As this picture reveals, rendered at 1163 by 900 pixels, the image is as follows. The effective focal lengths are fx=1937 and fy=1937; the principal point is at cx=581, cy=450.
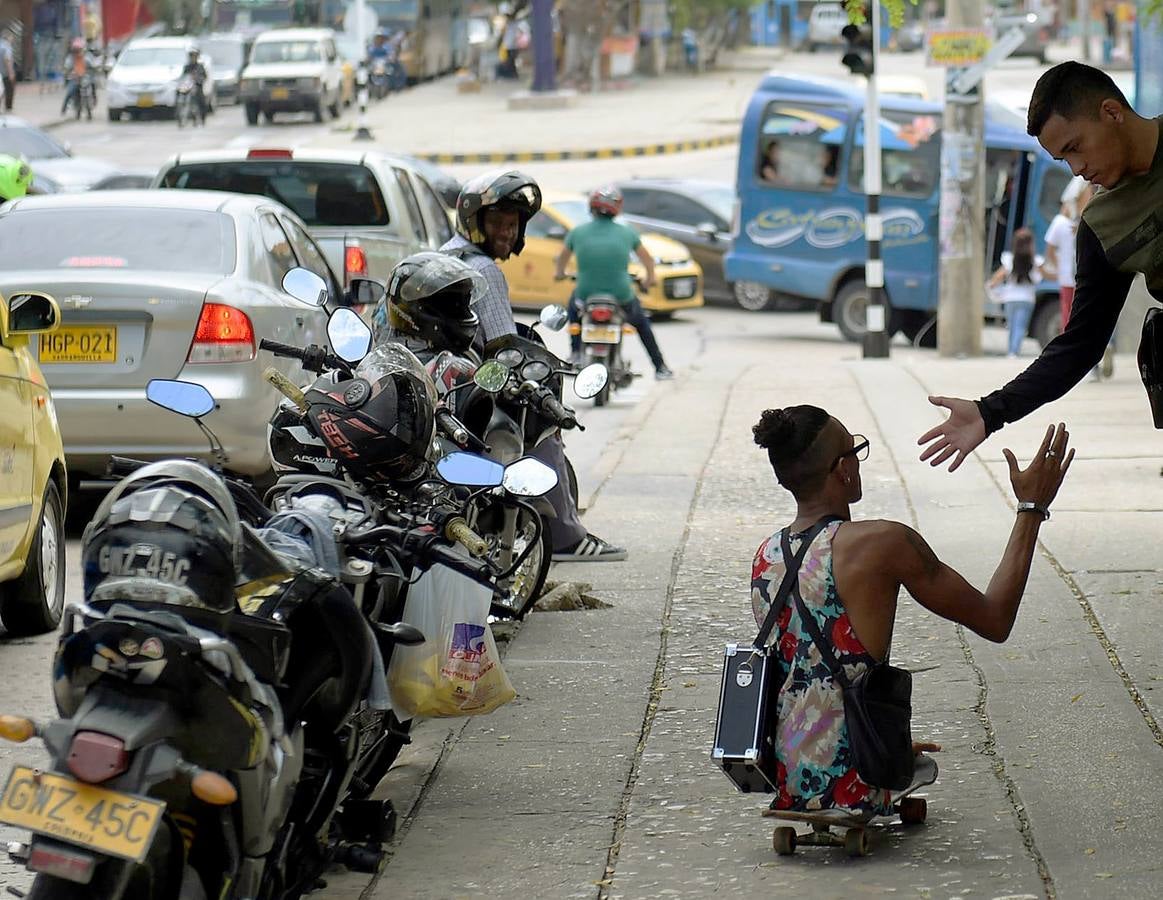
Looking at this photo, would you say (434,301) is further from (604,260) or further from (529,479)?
(604,260)

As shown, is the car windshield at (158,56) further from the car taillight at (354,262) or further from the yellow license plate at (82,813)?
the yellow license plate at (82,813)

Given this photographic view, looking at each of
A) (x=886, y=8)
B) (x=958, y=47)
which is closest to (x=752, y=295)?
(x=958, y=47)

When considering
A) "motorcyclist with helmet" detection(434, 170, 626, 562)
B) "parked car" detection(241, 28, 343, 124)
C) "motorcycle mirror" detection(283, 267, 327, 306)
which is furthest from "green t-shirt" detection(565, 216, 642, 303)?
"parked car" detection(241, 28, 343, 124)

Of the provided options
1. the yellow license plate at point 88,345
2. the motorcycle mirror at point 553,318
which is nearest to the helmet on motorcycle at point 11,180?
the yellow license plate at point 88,345

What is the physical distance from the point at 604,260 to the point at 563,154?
2650 cm

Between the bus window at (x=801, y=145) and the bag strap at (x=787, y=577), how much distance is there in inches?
747

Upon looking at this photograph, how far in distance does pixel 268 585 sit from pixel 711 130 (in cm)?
4348

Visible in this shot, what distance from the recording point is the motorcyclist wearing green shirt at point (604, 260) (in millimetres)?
16062

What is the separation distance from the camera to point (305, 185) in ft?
46.3

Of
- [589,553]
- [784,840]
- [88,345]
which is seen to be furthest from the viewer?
[88,345]

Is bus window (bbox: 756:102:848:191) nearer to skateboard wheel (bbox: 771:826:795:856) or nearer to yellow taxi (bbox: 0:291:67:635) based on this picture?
yellow taxi (bbox: 0:291:67:635)

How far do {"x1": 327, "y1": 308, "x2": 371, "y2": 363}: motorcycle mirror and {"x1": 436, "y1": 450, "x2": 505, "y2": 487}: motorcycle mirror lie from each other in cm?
87

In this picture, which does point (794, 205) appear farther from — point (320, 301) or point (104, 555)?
point (104, 555)

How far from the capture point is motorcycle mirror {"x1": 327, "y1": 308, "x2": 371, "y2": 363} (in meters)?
5.21
